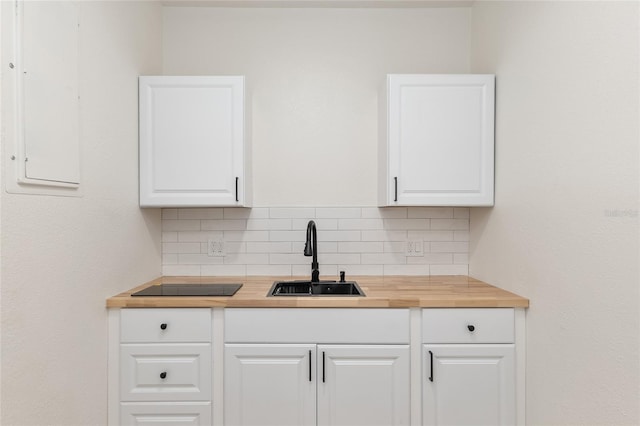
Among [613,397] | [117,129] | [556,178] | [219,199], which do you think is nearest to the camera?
[613,397]

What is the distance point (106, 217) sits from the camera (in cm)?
182

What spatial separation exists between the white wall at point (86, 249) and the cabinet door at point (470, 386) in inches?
61.5

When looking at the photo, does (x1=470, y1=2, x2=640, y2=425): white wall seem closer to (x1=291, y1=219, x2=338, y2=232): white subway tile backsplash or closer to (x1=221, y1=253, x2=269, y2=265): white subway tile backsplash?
(x1=291, y1=219, x2=338, y2=232): white subway tile backsplash

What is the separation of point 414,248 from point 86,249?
1851 mm

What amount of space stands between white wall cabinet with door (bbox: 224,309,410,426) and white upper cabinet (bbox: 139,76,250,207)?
0.76m

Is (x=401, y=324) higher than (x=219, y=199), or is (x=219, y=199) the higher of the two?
(x=219, y=199)

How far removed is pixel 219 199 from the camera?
219 cm

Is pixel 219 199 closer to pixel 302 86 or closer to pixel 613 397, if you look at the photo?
pixel 302 86

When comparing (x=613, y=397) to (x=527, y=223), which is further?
(x=527, y=223)

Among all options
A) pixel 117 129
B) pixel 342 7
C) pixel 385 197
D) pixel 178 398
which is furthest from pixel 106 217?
pixel 342 7

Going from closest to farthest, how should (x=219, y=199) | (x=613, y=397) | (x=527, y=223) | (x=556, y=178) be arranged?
1. (x=613, y=397)
2. (x=556, y=178)
3. (x=527, y=223)
4. (x=219, y=199)

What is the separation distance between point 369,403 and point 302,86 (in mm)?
1901

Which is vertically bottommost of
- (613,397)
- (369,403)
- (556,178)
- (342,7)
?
(369,403)

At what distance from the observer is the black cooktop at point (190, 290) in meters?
1.92
